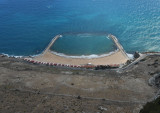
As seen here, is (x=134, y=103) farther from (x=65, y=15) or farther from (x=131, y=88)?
(x=65, y=15)

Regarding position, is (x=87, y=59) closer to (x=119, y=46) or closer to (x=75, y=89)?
(x=119, y=46)

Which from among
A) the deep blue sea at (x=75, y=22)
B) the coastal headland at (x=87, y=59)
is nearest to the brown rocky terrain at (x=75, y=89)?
the coastal headland at (x=87, y=59)

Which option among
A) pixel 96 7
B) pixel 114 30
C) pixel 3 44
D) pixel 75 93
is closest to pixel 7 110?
pixel 75 93

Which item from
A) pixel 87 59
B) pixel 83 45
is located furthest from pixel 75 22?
pixel 87 59

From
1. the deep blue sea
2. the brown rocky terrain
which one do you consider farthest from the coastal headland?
the brown rocky terrain

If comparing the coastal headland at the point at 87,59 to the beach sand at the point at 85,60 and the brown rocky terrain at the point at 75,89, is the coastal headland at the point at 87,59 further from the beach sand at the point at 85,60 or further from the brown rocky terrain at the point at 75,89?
the brown rocky terrain at the point at 75,89

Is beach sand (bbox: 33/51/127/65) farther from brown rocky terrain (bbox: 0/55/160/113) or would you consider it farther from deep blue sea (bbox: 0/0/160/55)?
brown rocky terrain (bbox: 0/55/160/113)
